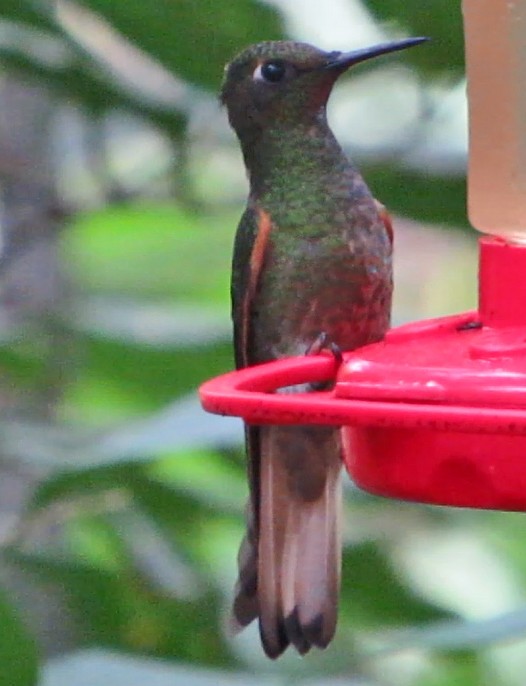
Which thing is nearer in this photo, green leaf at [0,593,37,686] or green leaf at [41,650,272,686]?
green leaf at [0,593,37,686]

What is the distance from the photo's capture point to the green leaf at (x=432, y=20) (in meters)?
2.04

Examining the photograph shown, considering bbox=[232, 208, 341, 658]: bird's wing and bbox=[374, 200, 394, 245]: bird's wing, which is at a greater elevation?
bbox=[374, 200, 394, 245]: bird's wing

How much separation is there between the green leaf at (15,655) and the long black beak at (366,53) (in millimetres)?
786

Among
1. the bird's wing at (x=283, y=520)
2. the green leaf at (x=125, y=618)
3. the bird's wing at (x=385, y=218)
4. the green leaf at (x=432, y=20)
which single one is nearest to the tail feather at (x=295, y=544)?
the bird's wing at (x=283, y=520)

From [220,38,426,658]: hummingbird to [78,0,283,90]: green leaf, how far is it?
0.24 ft

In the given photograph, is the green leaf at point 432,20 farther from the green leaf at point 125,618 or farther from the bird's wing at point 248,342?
the green leaf at point 125,618

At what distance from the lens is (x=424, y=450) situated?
1419mm

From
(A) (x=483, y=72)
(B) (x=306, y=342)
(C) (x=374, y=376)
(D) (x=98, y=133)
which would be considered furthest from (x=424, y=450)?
(D) (x=98, y=133)

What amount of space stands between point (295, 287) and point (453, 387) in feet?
2.63

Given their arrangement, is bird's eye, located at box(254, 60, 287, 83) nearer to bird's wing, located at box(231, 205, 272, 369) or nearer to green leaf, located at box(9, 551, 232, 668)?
bird's wing, located at box(231, 205, 272, 369)

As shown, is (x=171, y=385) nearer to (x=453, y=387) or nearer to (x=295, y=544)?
(x=295, y=544)

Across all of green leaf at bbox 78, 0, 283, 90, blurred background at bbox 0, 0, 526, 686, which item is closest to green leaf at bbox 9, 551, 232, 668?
blurred background at bbox 0, 0, 526, 686

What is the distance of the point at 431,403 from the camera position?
4.32ft

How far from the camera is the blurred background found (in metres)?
2.09
